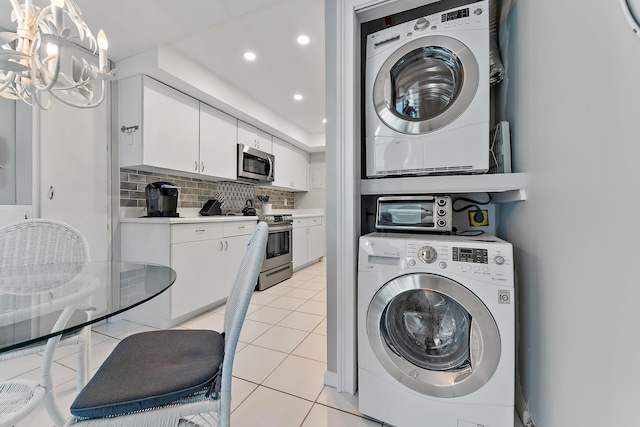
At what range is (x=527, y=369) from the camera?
1167 mm

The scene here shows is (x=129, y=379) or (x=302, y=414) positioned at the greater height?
(x=129, y=379)

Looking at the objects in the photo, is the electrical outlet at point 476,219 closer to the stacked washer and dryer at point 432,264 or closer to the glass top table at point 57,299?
the stacked washer and dryer at point 432,264

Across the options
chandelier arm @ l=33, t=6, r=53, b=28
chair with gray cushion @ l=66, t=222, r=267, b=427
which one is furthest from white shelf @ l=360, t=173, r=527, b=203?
chandelier arm @ l=33, t=6, r=53, b=28

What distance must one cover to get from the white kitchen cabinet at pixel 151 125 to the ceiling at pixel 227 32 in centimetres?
33

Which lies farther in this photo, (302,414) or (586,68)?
(302,414)

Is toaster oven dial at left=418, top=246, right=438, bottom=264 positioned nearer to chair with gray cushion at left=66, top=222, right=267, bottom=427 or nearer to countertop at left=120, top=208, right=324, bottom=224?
chair with gray cushion at left=66, top=222, right=267, bottom=427

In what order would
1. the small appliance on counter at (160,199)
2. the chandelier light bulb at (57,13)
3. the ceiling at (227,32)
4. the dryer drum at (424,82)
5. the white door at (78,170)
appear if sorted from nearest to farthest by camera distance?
the chandelier light bulb at (57,13), the dryer drum at (424,82), the ceiling at (227,32), the white door at (78,170), the small appliance on counter at (160,199)

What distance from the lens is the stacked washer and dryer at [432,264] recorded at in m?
1.02

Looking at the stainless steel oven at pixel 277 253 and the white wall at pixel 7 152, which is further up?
the white wall at pixel 7 152

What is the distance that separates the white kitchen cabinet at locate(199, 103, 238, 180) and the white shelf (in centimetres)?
212

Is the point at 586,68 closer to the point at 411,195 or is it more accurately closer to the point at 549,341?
the point at 411,195

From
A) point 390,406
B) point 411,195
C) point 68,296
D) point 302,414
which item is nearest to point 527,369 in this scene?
point 390,406

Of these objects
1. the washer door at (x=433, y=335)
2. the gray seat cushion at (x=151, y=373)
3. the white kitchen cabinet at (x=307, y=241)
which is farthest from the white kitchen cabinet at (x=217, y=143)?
the washer door at (x=433, y=335)

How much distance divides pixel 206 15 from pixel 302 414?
2637 mm
